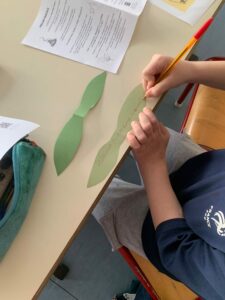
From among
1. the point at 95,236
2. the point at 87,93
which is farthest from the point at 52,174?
the point at 95,236

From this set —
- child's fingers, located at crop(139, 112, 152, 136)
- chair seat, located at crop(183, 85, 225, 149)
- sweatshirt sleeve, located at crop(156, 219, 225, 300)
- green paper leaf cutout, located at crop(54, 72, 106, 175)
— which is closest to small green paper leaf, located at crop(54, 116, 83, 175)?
green paper leaf cutout, located at crop(54, 72, 106, 175)

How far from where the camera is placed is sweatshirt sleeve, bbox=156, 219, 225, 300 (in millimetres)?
573

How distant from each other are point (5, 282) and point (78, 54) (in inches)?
17.0

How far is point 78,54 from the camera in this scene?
2.22 ft

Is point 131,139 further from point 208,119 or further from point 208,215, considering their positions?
point 208,119

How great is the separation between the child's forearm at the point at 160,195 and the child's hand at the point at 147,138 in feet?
0.06

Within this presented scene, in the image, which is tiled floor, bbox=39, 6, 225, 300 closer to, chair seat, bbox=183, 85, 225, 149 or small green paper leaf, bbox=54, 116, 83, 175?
chair seat, bbox=183, 85, 225, 149

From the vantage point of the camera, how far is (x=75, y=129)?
24.0 inches

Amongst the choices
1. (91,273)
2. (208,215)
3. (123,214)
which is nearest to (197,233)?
(208,215)

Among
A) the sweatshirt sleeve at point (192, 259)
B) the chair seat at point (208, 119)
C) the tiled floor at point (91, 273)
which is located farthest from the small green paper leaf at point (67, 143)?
the tiled floor at point (91, 273)

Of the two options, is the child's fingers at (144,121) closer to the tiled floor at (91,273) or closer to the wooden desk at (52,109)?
the wooden desk at (52,109)

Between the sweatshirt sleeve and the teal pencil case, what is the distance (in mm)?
282

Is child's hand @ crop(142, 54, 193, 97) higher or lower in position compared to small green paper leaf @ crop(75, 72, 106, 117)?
higher

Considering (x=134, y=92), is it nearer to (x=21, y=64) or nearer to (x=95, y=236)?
(x=21, y=64)
